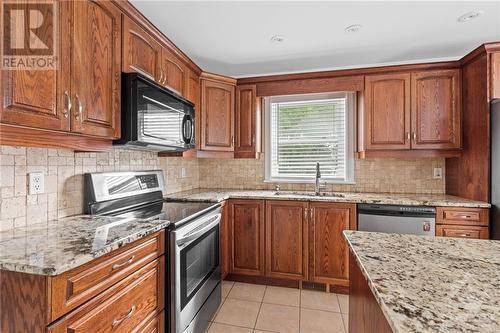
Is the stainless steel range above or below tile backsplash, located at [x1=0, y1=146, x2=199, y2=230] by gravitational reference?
below

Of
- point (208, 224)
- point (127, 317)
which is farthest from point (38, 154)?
point (208, 224)

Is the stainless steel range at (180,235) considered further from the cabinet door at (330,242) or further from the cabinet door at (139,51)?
the cabinet door at (330,242)

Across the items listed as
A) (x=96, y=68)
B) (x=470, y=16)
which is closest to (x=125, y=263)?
(x=96, y=68)

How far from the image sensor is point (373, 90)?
266 centimetres

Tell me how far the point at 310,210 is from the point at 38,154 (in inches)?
83.7

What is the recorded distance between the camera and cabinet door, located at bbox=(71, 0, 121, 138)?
4.31 ft

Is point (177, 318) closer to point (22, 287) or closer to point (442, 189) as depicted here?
point (22, 287)

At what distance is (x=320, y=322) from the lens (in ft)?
6.70

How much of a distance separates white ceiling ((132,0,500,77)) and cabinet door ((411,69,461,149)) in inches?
11.0

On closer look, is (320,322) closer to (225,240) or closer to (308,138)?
(225,240)

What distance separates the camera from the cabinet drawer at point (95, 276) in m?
0.90

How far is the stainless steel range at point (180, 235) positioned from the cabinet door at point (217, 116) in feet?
2.52

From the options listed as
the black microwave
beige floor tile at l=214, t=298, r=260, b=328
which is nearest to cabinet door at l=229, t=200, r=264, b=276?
beige floor tile at l=214, t=298, r=260, b=328

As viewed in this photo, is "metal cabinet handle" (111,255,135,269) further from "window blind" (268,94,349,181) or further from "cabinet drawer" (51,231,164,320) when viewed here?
"window blind" (268,94,349,181)
